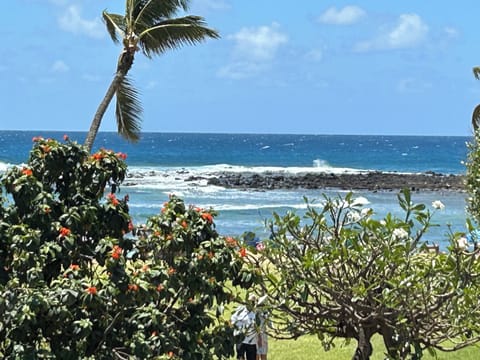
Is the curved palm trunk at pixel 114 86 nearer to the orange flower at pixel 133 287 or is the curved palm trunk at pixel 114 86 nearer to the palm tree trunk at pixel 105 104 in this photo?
the palm tree trunk at pixel 105 104

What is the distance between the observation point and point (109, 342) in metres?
5.16

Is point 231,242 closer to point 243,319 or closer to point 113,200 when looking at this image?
point 113,200

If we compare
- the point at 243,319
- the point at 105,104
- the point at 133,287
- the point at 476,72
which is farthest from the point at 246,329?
the point at 476,72

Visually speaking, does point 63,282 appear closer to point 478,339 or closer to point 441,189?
point 478,339

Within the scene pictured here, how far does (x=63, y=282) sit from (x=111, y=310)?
17.2 inches

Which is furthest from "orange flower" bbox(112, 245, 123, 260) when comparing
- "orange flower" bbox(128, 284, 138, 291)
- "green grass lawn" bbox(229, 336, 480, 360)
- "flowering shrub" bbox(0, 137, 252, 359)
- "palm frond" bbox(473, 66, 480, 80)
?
"palm frond" bbox(473, 66, 480, 80)

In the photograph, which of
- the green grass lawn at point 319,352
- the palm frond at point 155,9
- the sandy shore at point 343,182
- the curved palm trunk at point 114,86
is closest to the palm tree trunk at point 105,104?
the curved palm trunk at point 114,86

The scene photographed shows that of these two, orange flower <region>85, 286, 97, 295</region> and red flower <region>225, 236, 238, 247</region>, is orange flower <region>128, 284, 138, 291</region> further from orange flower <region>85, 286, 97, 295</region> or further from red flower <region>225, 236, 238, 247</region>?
red flower <region>225, 236, 238, 247</region>

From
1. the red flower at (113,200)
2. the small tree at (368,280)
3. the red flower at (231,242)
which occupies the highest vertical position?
the red flower at (113,200)

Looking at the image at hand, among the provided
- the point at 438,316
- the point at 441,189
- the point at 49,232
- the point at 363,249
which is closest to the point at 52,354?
the point at 49,232

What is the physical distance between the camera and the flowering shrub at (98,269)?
15.9 ft

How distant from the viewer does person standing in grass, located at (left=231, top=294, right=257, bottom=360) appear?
18.7 ft

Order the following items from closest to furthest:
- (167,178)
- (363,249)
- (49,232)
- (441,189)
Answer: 1. (49,232)
2. (363,249)
3. (441,189)
4. (167,178)

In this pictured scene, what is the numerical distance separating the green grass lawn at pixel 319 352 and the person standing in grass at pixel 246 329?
1474 mm
